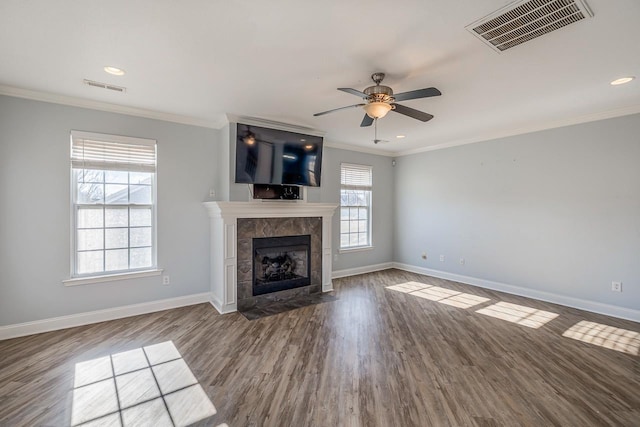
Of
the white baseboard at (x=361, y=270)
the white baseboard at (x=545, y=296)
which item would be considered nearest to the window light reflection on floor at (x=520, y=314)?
the white baseboard at (x=545, y=296)

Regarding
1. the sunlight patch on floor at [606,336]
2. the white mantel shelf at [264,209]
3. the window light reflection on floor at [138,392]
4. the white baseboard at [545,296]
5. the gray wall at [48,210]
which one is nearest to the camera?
the window light reflection on floor at [138,392]

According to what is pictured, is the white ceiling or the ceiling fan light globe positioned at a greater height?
the white ceiling

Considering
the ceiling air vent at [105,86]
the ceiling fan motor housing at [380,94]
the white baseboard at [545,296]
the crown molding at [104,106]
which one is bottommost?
the white baseboard at [545,296]

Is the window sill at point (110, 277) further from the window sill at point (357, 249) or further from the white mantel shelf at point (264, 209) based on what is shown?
the window sill at point (357, 249)

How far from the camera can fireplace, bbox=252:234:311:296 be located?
14.1 ft

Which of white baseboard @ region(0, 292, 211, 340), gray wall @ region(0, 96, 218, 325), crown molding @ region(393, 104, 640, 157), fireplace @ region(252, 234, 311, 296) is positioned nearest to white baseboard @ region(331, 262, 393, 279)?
fireplace @ region(252, 234, 311, 296)

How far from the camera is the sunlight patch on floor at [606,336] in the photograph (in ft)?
9.61

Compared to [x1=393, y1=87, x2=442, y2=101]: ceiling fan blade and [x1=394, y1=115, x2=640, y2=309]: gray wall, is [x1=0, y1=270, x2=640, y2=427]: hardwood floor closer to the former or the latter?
[x1=394, y1=115, x2=640, y2=309]: gray wall

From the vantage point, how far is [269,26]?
2000 millimetres

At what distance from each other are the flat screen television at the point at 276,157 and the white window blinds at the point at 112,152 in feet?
3.96

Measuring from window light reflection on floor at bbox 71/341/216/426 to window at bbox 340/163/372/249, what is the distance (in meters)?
3.80

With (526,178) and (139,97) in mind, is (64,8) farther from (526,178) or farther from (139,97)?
(526,178)

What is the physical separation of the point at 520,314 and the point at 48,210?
607 cm

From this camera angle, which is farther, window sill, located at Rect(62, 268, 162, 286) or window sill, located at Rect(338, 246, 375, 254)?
window sill, located at Rect(338, 246, 375, 254)
